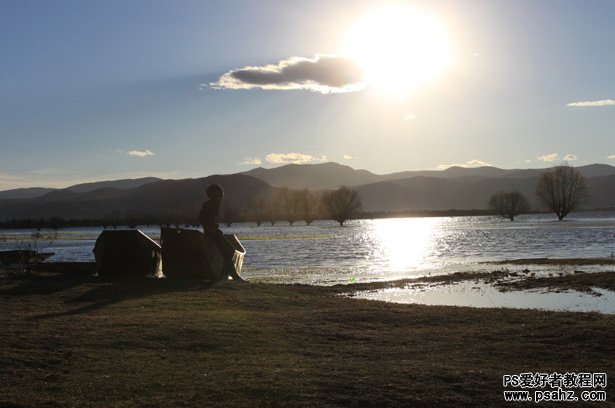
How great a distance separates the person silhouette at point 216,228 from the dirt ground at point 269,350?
4.18 meters

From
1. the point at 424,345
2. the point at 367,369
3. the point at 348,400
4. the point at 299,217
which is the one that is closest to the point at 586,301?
the point at 424,345

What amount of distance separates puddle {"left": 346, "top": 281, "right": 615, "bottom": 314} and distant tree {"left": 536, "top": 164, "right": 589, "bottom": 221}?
4531 inches

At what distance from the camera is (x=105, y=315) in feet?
46.4

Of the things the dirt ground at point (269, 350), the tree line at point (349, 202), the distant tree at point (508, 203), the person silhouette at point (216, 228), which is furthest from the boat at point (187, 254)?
the distant tree at point (508, 203)

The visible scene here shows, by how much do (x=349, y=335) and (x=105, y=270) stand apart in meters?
11.5

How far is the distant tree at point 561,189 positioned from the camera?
433 feet

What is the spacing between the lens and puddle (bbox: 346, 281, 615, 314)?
18.7 meters

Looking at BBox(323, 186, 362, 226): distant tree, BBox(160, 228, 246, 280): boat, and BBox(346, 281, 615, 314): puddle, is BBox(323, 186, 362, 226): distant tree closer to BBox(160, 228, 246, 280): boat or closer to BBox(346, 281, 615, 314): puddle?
BBox(346, 281, 615, 314): puddle

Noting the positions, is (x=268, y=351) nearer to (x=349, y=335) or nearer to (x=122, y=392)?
(x=349, y=335)

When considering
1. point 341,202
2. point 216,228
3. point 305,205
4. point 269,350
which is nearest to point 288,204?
point 305,205

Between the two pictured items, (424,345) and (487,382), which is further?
(424,345)

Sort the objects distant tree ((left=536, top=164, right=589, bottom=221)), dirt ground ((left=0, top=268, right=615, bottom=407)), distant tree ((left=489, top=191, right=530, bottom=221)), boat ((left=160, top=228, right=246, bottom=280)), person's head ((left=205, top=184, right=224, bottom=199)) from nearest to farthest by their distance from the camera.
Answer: dirt ground ((left=0, top=268, right=615, bottom=407)) < boat ((left=160, top=228, right=246, bottom=280)) < person's head ((left=205, top=184, right=224, bottom=199)) < distant tree ((left=536, top=164, right=589, bottom=221)) < distant tree ((left=489, top=191, right=530, bottom=221))

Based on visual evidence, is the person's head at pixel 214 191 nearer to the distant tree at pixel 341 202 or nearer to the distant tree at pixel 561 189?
the distant tree at pixel 561 189

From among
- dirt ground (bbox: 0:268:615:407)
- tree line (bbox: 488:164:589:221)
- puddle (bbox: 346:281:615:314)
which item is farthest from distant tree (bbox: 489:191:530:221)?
dirt ground (bbox: 0:268:615:407)
